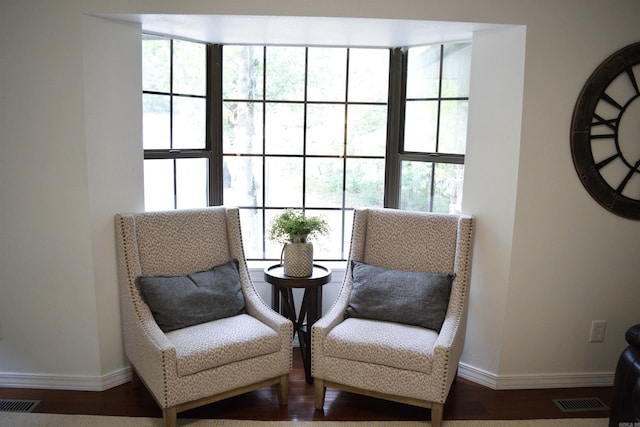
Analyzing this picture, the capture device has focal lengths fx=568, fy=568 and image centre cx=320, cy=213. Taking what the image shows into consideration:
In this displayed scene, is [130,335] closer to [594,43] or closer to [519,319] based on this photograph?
[519,319]

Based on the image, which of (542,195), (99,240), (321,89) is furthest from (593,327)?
(99,240)

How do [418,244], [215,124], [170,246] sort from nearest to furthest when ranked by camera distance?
[170,246], [418,244], [215,124]

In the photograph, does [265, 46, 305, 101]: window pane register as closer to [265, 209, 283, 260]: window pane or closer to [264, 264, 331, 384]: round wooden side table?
[265, 209, 283, 260]: window pane

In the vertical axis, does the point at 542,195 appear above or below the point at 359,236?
above

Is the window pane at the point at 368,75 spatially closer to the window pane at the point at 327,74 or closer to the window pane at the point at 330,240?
the window pane at the point at 327,74

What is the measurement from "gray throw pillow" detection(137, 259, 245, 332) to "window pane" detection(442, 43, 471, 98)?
1745 millimetres

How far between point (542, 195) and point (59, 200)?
259 centimetres

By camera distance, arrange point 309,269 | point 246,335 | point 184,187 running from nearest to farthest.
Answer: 1. point 246,335
2. point 309,269
3. point 184,187

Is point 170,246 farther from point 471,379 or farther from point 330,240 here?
point 471,379

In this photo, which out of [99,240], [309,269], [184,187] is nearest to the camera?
[99,240]

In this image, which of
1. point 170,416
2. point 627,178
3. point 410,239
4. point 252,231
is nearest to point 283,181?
point 252,231

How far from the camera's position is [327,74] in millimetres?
3742

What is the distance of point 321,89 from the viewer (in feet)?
12.3

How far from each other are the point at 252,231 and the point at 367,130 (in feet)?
3.37
